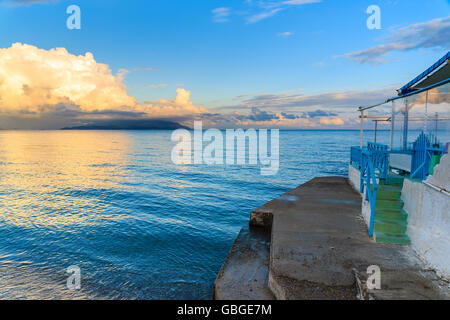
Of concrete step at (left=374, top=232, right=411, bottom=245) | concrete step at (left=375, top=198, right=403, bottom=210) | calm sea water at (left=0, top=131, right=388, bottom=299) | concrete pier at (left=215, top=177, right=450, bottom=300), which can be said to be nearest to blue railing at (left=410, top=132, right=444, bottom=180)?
concrete step at (left=375, top=198, right=403, bottom=210)

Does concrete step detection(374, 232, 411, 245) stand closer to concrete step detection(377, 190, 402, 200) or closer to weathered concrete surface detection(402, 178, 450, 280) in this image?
weathered concrete surface detection(402, 178, 450, 280)

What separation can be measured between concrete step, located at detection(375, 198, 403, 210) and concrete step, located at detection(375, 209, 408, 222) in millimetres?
183

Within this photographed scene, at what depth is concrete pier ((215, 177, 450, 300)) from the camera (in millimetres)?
5141

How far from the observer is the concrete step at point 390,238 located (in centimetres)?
694

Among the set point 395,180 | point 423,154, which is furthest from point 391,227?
point 423,154

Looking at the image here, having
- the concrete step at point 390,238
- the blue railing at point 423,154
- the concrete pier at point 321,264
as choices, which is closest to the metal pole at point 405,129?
the blue railing at point 423,154

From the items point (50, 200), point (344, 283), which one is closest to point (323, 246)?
point (344, 283)

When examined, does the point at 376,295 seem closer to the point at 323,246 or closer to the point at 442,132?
the point at 323,246

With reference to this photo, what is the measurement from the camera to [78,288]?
26.2ft

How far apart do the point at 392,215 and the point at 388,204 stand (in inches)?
19.1

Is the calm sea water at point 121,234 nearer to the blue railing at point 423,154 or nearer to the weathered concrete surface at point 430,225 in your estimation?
the weathered concrete surface at point 430,225
